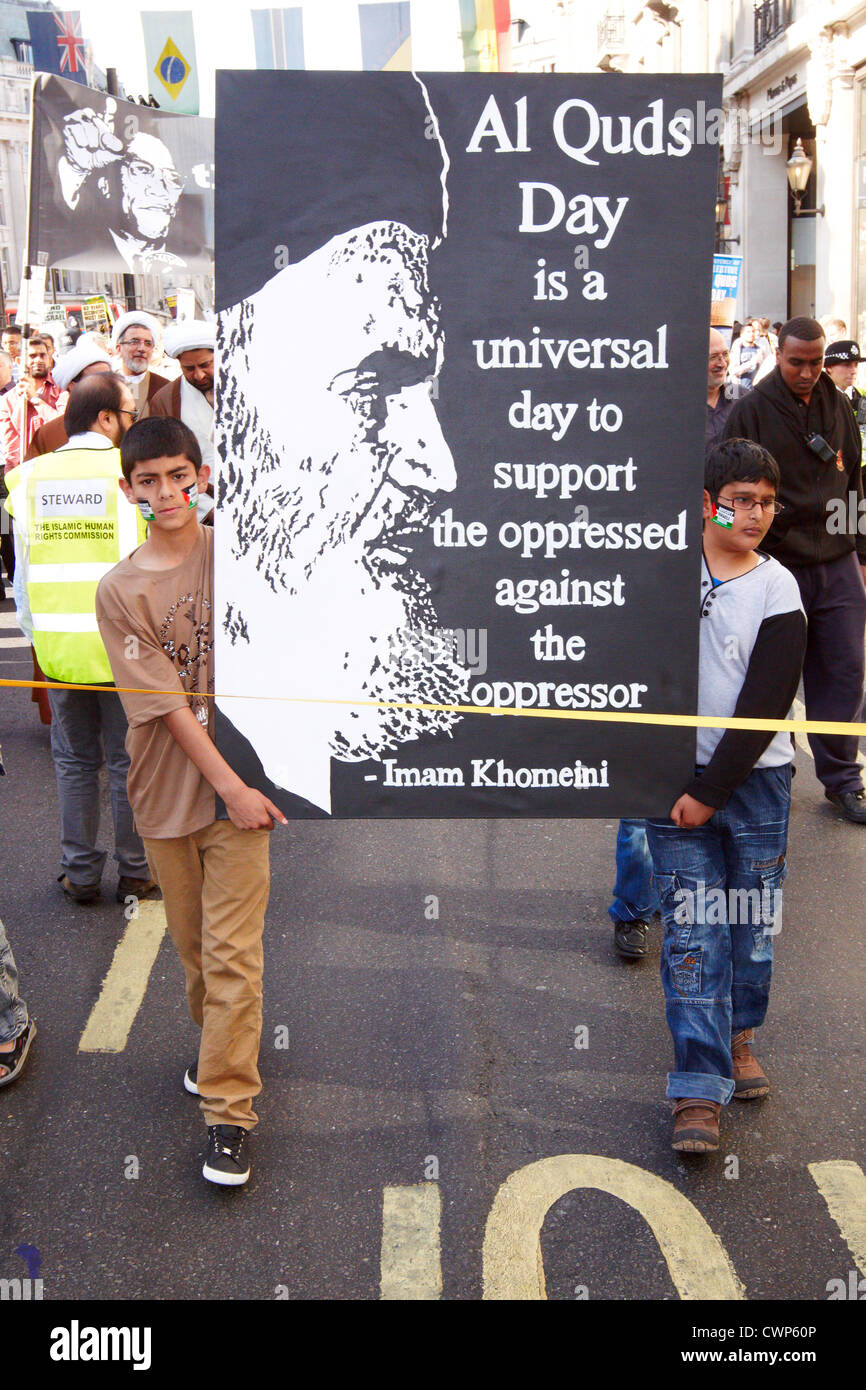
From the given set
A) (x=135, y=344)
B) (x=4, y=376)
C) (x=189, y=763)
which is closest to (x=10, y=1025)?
(x=189, y=763)

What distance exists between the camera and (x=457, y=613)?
113 inches

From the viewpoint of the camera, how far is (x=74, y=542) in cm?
486

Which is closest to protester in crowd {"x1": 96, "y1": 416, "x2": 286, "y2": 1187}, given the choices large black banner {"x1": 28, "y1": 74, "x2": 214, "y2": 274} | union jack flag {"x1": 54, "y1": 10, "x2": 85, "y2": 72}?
large black banner {"x1": 28, "y1": 74, "x2": 214, "y2": 274}

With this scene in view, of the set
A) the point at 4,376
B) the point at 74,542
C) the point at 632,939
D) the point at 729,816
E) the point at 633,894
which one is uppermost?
the point at 4,376

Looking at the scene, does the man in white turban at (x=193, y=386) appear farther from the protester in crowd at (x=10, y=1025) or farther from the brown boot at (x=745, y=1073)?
the brown boot at (x=745, y=1073)

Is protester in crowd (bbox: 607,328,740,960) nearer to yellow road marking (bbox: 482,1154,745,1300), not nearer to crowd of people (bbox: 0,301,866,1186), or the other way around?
crowd of people (bbox: 0,301,866,1186)

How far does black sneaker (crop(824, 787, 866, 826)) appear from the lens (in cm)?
567

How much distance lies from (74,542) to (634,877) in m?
2.35

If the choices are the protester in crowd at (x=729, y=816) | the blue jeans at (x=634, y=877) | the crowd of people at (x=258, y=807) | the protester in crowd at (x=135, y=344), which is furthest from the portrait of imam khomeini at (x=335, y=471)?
the protester in crowd at (x=135, y=344)

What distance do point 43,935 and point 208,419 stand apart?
244 centimetres

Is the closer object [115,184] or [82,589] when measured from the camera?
[82,589]

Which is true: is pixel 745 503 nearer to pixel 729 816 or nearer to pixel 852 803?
pixel 729 816

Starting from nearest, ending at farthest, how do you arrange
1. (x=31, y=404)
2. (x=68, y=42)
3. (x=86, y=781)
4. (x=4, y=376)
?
(x=86, y=781)
(x=31, y=404)
(x=4, y=376)
(x=68, y=42)

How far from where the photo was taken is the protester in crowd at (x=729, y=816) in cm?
319
